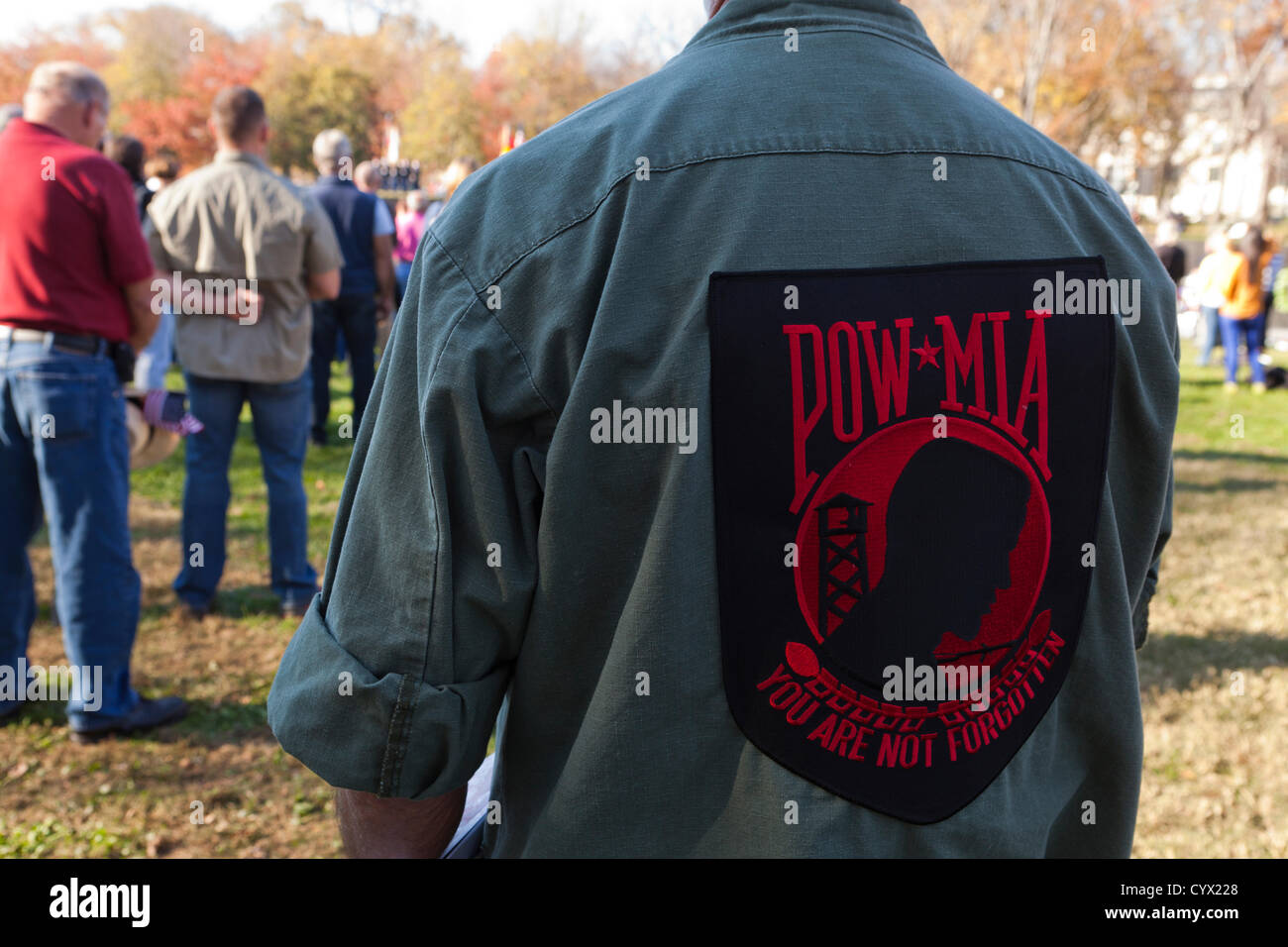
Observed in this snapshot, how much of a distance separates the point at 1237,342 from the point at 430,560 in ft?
44.2

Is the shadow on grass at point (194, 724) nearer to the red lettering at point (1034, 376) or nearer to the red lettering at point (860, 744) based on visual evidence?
the red lettering at point (860, 744)

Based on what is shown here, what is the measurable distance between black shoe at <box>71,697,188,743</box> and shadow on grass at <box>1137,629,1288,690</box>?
12.9 ft

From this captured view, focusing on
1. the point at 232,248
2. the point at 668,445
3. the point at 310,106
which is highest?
the point at 310,106

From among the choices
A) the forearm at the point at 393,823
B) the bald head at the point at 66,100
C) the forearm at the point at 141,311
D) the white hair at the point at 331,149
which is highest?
the white hair at the point at 331,149

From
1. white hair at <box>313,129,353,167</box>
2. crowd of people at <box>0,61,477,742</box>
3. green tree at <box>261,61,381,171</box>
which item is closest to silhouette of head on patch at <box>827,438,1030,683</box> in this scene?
crowd of people at <box>0,61,477,742</box>

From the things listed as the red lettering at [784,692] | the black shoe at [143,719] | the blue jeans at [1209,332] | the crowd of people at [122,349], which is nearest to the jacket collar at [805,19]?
the red lettering at [784,692]

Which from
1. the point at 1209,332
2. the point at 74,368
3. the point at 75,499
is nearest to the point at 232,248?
the point at 74,368

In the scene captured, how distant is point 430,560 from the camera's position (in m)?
1.15

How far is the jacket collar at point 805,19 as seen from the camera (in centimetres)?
124

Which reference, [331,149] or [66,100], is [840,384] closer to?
[66,100]

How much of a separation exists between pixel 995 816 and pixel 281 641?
4014 millimetres

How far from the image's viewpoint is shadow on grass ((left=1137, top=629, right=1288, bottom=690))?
4727 millimetres

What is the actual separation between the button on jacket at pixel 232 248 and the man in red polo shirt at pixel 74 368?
2.72 feet
